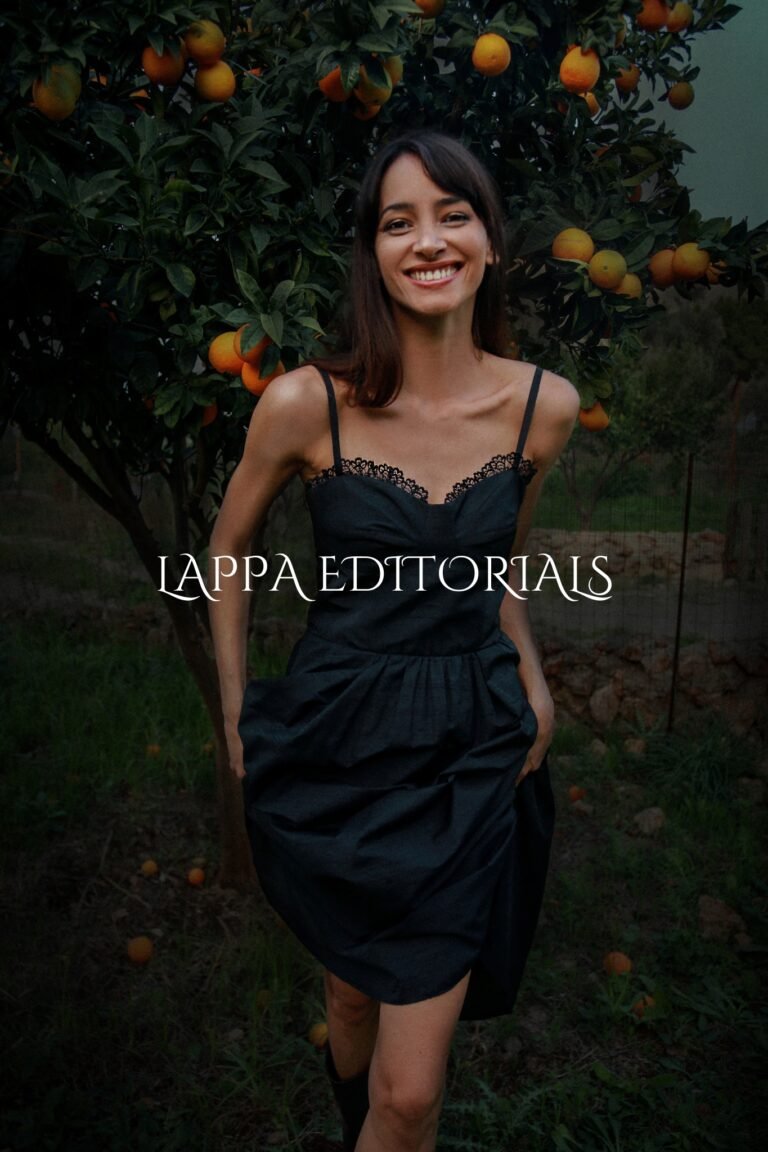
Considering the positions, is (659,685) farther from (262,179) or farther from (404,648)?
(262,179)

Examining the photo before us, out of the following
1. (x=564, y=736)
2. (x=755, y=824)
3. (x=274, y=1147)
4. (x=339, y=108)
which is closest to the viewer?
(x=339, y=108)

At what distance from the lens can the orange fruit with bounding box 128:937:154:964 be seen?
9.11 feet

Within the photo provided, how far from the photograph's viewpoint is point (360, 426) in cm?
179

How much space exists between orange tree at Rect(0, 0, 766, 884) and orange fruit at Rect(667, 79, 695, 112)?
2.3 inches

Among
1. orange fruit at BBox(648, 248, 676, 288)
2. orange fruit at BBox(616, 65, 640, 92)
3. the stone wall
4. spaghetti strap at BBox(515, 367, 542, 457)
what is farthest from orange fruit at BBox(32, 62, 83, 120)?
the stone wall

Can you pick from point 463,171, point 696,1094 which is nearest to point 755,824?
point 696,1094

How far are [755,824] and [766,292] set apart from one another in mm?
2412

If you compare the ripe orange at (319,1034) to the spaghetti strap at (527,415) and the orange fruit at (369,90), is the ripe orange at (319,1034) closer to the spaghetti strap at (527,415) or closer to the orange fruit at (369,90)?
the spaghetti strap at (527,415)

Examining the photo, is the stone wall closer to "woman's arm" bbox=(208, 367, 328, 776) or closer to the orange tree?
the orange tree

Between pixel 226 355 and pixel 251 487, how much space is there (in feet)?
0.81

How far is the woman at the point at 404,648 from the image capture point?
1.65m

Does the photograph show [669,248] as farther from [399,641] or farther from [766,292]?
[766,292]

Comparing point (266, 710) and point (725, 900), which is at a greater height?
point (266, 710)

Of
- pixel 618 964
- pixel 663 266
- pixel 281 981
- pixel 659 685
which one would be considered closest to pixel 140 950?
pixel 281 981
